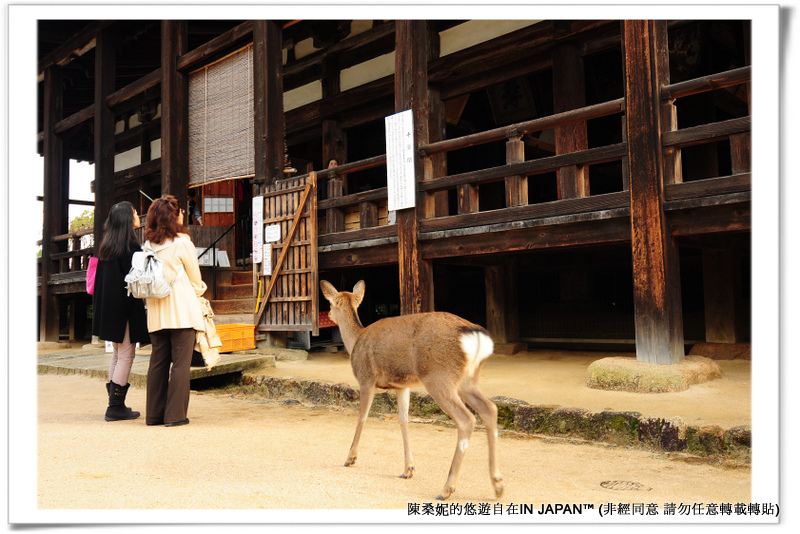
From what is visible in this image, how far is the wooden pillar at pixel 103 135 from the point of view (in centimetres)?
1362

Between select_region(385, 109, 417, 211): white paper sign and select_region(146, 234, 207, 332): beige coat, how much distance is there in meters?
3.30

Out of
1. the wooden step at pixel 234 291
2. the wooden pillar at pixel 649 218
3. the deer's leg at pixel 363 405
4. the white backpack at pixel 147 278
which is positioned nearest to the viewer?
the deer's leg at pixel 363 405

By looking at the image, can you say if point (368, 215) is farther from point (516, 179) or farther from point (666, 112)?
point (666, 112)

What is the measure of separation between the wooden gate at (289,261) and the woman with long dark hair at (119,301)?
12.2 ft

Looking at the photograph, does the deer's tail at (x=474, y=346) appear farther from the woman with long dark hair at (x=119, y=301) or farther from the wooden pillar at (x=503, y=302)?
the wooden pillar at (x=503, y=302)

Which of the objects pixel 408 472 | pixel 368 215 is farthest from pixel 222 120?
pixel 408 472

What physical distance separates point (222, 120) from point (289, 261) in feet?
11.2

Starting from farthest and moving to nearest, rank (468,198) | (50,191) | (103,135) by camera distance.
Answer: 1. (50,191)
2. (103,135)
3. (468,198)

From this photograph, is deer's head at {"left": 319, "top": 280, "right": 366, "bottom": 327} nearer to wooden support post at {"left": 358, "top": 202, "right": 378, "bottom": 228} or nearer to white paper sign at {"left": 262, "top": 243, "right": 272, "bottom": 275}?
wooden support post at {"left": 358, "top": 202, "right": 378, "bottom": 228}

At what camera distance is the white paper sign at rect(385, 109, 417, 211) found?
812cm

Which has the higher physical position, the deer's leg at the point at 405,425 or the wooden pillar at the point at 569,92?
the wooden pillar at the point at 569,92

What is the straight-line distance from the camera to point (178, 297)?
18.2ft

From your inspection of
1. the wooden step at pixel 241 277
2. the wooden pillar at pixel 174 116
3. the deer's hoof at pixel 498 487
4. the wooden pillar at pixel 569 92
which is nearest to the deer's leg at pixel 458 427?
the deer's hoof at pixel 498 487
